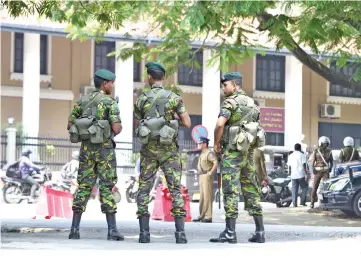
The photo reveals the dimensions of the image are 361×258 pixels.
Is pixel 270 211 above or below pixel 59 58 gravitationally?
below

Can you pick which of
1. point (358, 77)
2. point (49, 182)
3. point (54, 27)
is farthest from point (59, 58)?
point (358, 77)

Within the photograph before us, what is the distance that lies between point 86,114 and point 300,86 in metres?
28.9

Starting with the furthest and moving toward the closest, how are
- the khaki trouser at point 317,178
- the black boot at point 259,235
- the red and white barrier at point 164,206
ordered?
the khaki trouser at point 317,178, the red and white barrier at point 164,206, the black boot at point 259,235

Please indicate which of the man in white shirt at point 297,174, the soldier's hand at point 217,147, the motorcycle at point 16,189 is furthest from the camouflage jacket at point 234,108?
the motorcycle at point 16,189

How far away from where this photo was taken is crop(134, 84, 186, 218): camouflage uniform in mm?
9445

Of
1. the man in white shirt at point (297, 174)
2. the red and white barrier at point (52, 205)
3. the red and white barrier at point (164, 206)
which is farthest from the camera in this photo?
the man in white shirt at point (297, 174)

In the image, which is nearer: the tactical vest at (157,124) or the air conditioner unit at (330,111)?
the tactical vest at (157,124)

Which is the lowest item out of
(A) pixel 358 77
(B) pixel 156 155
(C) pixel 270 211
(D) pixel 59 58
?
(C) pixel 270 211

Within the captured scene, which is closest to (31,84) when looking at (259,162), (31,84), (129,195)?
(31,84)

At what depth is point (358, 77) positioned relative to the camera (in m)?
15.2

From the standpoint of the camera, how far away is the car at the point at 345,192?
61.0ft

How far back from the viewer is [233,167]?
9.53m

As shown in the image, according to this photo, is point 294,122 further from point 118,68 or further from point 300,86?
point 118,68

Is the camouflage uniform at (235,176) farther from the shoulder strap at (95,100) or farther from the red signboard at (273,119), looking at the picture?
the red signboard at (273,119)
